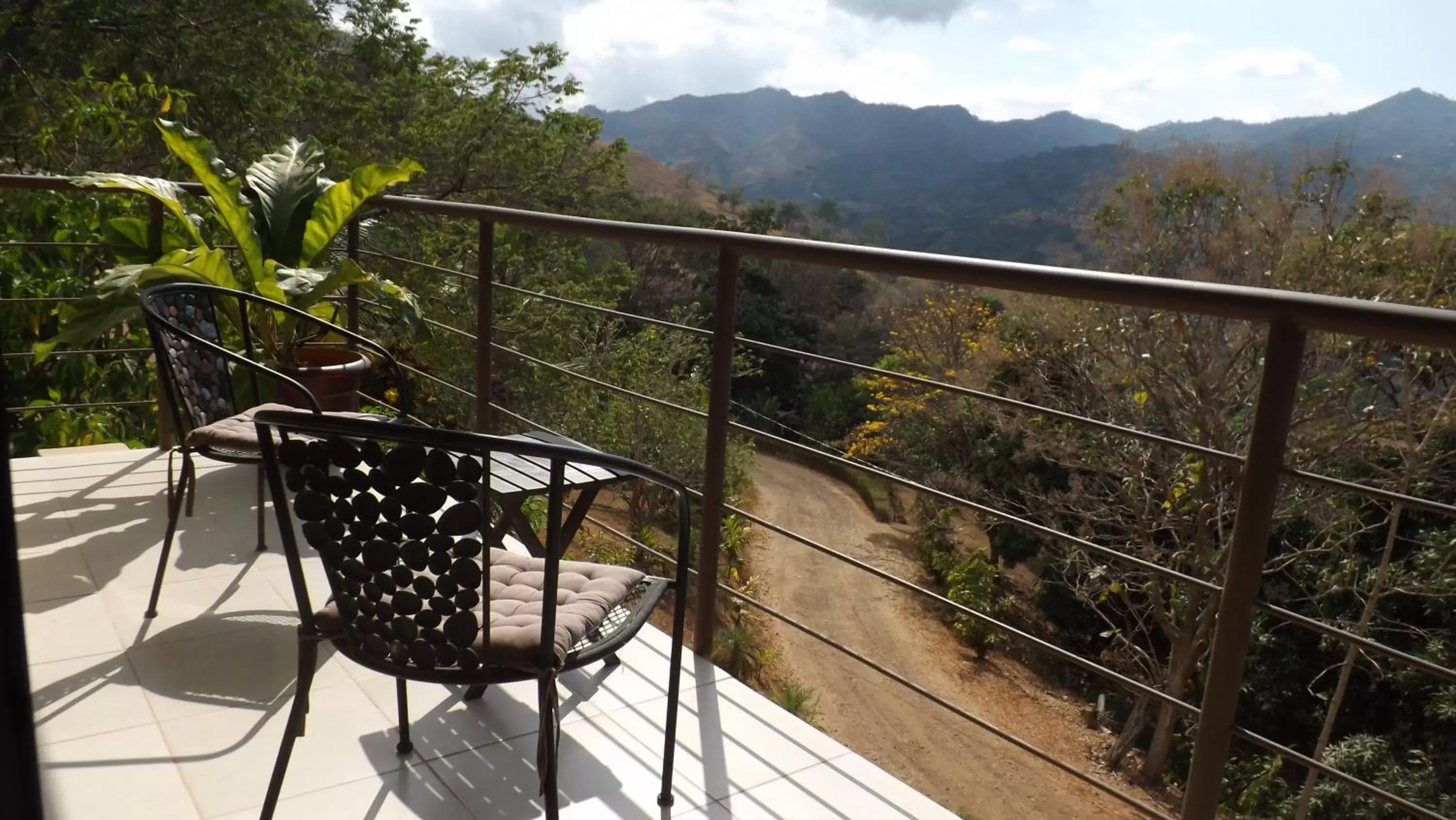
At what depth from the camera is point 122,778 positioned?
1939 millimetres

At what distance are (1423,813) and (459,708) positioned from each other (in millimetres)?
1767

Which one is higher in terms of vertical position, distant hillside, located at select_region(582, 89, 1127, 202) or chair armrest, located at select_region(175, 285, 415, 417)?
distant hillside, located at select_region(582, 89, 1127, 202)

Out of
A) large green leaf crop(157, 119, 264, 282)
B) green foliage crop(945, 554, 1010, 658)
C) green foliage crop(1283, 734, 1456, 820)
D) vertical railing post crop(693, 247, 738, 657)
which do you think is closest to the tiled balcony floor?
vertical railing post crop(693, 247, 738, 657)

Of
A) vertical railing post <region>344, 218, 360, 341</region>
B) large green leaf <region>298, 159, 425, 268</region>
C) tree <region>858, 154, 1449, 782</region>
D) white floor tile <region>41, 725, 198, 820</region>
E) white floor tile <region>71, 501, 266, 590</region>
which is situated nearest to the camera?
white floor tile <region>41, 725, 198, 820</region>

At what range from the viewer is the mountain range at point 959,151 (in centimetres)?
1556

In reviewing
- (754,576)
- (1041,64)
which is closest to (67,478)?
(754,576)

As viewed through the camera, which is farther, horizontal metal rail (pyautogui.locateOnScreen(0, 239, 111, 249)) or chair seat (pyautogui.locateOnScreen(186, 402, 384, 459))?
horizontal metal rail (pyautogui.locateOnScreen(0, 239, 111, 249))

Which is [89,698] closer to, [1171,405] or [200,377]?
[200,377]

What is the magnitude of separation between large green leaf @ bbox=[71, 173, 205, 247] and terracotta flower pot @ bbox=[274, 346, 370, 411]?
555 millimetres

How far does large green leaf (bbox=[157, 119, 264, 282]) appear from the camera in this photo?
12.1ft

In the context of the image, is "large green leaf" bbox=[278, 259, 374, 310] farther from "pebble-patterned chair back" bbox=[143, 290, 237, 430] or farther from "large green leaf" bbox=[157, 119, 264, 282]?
"pebble-patterned chair back" bbox=[143, 290, 237, 430]

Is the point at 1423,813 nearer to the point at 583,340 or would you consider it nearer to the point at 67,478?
the point at 67,478

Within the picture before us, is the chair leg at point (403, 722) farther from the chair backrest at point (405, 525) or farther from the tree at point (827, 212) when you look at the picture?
the tree at point (827, 212)

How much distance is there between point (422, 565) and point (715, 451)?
3.77 ft
